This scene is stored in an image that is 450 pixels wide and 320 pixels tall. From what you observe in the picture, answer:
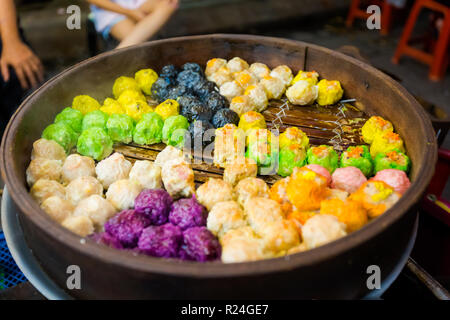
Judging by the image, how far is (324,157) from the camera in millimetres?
2662

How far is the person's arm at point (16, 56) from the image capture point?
12.1ft

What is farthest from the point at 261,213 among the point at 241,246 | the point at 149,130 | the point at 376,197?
the point at 149,130

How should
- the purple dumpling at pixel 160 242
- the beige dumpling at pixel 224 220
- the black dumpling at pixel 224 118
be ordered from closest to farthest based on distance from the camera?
the purple dumpling at pixel 160 242, the beige dumpling at pixel 224 220, the black dumpling at pixel 224 118

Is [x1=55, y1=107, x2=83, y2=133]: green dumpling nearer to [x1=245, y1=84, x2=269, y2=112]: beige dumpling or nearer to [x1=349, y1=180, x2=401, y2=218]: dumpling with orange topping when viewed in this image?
[x1=245, y1=84, x2=269, y2=112]: beige dumpling

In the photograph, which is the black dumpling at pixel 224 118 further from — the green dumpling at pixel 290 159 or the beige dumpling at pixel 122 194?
the beige dumpling at pixel 122 194

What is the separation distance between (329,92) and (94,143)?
182cm

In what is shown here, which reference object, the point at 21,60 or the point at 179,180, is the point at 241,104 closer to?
the point at 179,180

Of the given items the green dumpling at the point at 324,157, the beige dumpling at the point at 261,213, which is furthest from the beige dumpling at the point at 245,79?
the beige dumpling at the point at 261,213

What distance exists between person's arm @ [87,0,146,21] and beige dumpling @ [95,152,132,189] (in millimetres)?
2578

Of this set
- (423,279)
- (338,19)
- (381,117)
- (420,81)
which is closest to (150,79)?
(381,117)

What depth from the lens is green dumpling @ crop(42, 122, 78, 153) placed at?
9.15 ft

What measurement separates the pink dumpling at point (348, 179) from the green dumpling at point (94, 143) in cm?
151

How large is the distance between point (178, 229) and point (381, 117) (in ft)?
5.86

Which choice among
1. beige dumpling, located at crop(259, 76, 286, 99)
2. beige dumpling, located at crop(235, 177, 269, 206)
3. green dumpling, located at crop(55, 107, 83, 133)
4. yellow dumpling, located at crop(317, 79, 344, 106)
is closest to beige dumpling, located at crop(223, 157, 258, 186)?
beige dumpling, located at crop(235, 177, 269, 206)
